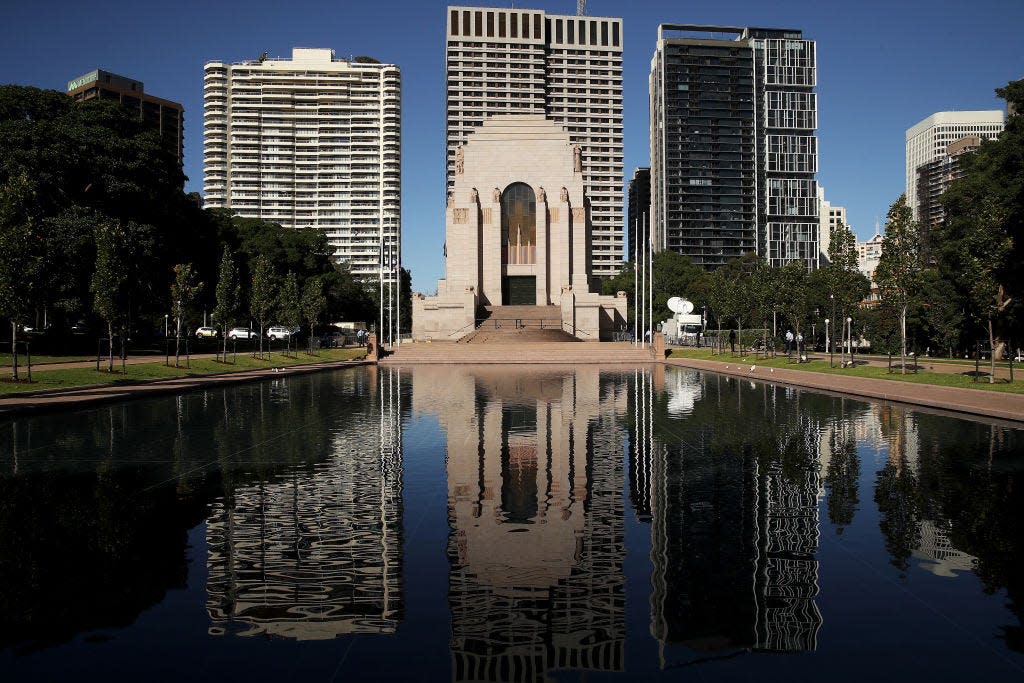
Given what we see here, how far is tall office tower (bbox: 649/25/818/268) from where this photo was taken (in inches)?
6521

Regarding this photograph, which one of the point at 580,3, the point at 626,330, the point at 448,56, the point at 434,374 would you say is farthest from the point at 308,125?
the point at 434,374

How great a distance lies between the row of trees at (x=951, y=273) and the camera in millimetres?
32281

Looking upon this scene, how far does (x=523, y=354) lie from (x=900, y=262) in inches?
947

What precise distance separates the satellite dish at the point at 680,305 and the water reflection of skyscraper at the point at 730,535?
264 feet

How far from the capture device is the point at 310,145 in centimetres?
15788

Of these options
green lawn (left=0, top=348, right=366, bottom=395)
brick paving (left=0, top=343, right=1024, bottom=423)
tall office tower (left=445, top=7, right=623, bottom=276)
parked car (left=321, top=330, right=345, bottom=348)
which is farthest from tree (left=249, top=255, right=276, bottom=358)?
tall office tower (left=445, top=7, right=623, bottom=276)

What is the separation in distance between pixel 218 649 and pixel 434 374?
118ft

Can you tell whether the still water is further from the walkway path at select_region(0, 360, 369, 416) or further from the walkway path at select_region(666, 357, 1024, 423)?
the walkway path at select_region(0, 360, 369, 416)

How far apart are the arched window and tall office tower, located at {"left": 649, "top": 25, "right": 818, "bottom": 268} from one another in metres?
93.1

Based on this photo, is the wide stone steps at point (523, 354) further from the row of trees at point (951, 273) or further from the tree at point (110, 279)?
the tree at point (110, 279)

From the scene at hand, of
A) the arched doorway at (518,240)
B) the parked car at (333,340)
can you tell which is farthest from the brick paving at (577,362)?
the parked car at (333,340)

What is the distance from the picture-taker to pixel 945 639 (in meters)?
5.70

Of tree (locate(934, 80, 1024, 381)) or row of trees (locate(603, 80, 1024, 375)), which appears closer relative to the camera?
tree (locate(934, 80, 1024, 381))

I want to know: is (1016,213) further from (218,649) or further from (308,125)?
(308,125)
